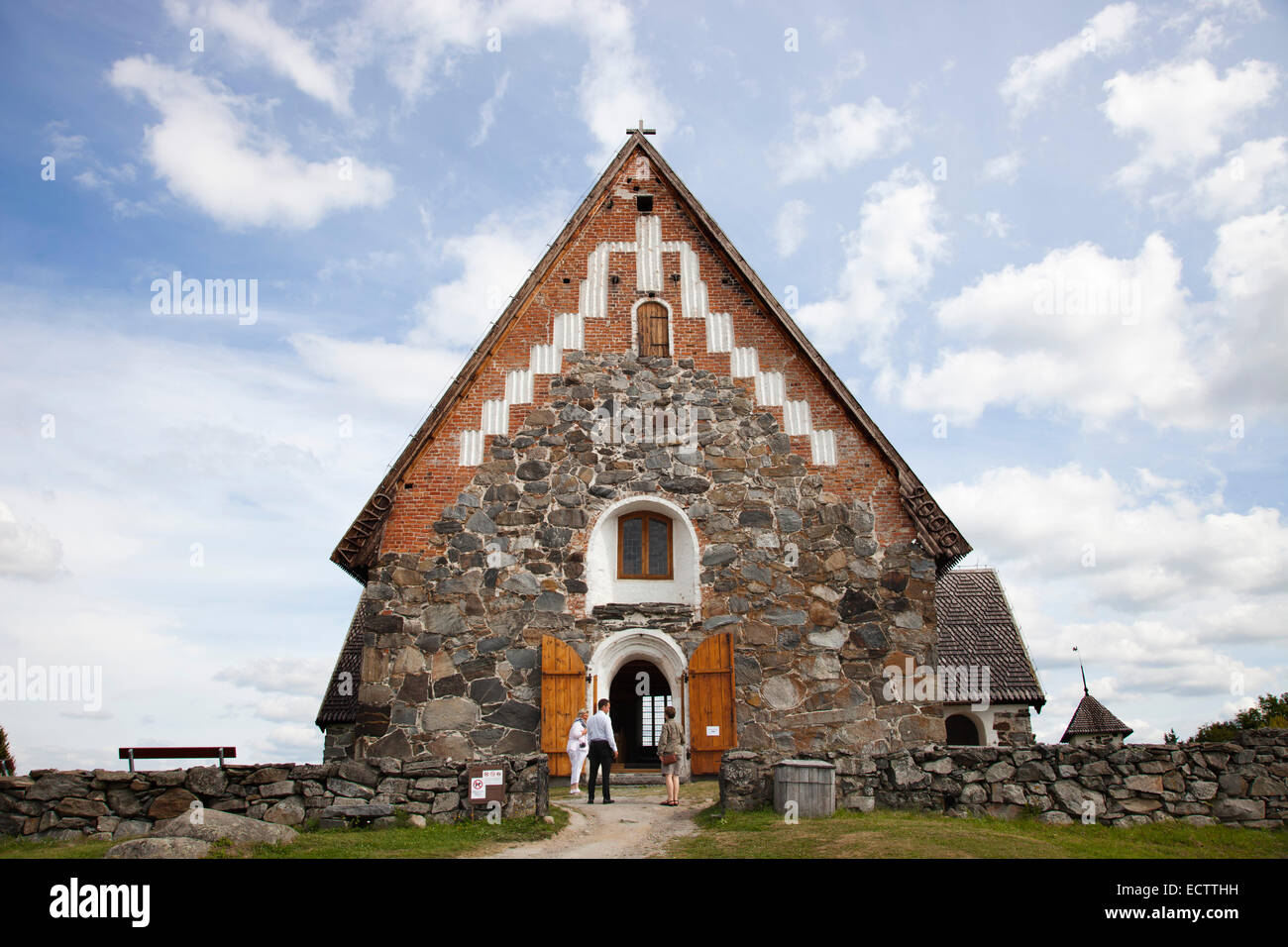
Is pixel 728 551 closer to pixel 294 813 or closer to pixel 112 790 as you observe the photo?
pixel 294 813

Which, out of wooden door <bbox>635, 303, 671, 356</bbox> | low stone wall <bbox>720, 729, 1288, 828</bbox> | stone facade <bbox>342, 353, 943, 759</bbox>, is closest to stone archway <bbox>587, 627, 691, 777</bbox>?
stone facade <bbox>342, 353, 943, 759</bbox>

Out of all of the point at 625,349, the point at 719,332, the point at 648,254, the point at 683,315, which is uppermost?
the point at 648,254

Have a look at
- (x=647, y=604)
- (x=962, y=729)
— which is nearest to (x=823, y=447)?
(x=647, y=604)

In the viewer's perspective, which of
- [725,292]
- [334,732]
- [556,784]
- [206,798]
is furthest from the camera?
[334,732]

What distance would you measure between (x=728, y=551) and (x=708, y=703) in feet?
8.42

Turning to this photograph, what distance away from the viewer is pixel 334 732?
2003 centimetres

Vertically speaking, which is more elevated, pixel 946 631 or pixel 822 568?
pixel 822 568

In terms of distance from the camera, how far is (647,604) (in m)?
15.1

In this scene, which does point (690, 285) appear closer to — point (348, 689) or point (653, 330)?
point (653, 330)

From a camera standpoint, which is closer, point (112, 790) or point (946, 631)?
point (112, 790)

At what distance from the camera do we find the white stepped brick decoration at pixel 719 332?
53.9ft

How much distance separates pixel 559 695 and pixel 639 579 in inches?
98.5

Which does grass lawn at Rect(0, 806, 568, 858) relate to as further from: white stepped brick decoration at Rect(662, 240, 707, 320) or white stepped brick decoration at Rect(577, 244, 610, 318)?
white stepped brick decoration at Rect(662, 240, 707, 320)
